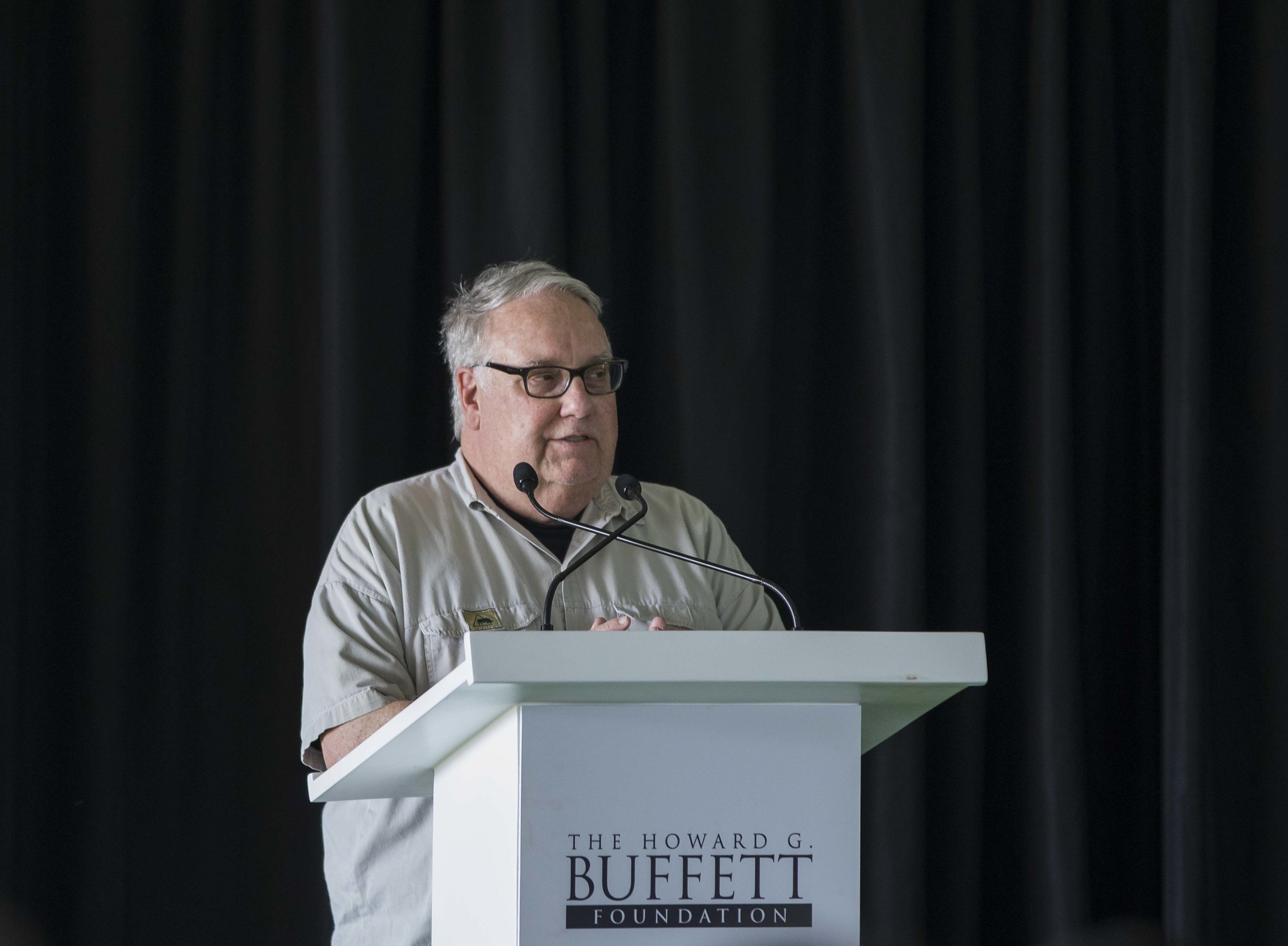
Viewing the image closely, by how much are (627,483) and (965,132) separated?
4.35ft

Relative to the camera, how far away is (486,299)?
2133mm

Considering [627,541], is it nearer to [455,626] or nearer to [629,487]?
[629,487]

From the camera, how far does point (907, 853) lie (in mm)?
2428

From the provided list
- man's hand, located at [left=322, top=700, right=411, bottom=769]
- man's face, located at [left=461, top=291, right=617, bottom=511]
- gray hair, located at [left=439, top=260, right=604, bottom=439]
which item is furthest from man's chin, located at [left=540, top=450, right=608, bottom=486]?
man's hand, located at [left=322, top=700, right=411, bottom=769]

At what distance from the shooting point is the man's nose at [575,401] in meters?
2.02

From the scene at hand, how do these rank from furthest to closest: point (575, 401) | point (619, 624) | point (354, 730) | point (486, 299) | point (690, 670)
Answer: point (486, 299)
point (575, 401)
point (354, 730)
point (619, 624)
point (690, 670)

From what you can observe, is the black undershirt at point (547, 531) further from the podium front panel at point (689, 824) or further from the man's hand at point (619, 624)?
the podium front panel at point (689, 824)

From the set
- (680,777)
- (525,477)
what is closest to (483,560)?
(525,477)

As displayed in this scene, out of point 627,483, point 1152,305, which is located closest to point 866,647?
point 627,483

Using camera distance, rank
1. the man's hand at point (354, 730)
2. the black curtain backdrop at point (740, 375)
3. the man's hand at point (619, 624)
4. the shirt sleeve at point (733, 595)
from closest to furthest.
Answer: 1. the man's hand at point (619, 624)
2. the man's hand at point (354, 730)
3. the shirt sleeve at point (733, 595)
4. the black curtain backdrop at point (740, 375)

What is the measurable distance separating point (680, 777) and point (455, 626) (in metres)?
0.91

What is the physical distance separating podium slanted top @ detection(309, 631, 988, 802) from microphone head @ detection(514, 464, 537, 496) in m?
0.69

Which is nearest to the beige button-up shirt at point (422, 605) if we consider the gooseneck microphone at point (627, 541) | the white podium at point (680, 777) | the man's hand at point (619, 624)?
the gooseneck microphone at point (627, 541)

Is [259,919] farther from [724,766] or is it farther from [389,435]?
[724,766]
